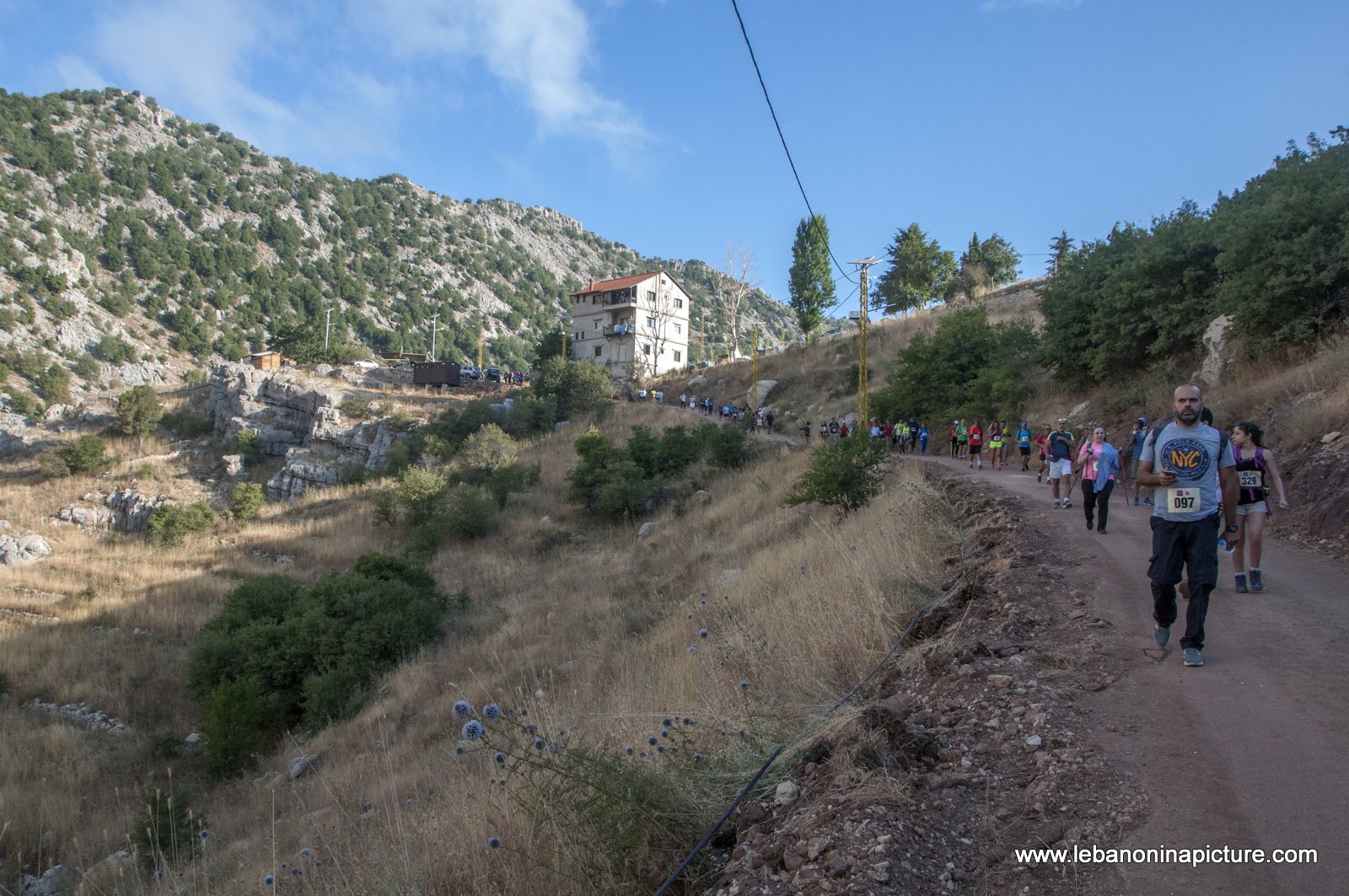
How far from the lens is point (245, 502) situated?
35.1 metres

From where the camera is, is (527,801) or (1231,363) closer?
(527,801)

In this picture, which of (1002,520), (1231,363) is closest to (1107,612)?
(1002,520)

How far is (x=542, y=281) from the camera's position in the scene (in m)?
162

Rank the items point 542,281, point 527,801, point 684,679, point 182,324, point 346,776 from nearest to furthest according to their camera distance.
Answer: point 527,801
point 684,679
point 346,776
point 182,324
point 542,281

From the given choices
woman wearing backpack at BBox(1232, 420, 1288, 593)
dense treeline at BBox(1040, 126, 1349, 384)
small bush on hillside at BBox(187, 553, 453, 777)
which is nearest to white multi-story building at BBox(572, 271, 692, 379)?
dense treeline at BBox(1040, 126, 1349, 384)

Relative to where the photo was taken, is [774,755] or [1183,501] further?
[1183,501]

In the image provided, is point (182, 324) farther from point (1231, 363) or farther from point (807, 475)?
point (1231, 363)

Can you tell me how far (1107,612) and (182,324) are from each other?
117662 mm

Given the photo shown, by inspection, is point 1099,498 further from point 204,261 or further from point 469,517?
point 204,261

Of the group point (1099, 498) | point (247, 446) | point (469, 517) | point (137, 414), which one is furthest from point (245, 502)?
point (1099, 498)

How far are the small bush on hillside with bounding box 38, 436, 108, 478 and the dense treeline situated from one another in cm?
5022

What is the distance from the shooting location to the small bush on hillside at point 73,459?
4103 centimetres

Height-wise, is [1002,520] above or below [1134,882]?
above

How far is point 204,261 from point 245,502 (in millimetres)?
94085
